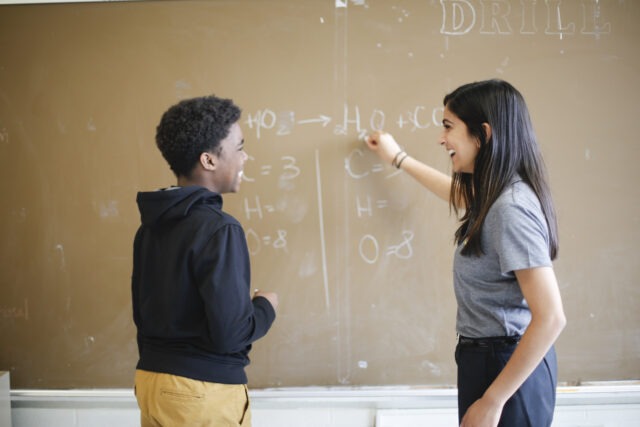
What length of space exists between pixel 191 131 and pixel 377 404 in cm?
119

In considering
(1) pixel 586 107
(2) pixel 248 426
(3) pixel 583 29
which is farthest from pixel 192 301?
(3) pixel 583 29

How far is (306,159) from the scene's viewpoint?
1.80 metres

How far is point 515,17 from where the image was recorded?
5.79 ft

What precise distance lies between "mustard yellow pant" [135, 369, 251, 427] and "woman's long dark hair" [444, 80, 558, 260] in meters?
0.65

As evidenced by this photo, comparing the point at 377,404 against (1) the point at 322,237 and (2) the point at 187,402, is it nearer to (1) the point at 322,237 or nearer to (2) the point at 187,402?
(1) the point at 322,237

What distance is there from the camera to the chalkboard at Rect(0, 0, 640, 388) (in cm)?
177

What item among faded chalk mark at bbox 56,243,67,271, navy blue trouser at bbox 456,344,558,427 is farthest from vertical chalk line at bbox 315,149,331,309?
faded chalk mark at bbox 56,243,67,271

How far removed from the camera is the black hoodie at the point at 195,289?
1115 millimetres

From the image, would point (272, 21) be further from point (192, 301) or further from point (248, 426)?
point (248, 426)

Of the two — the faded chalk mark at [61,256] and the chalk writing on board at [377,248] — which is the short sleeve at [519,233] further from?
the faded chalk mark at [61,256]

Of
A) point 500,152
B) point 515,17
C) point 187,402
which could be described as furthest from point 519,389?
point 515,17

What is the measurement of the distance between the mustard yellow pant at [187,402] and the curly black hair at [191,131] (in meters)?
0.49

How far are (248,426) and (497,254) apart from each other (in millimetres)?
729

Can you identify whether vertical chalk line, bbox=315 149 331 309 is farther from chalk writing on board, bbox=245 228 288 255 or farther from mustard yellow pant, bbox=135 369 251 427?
mustard yellow pant, bbox=135 369 251 427
